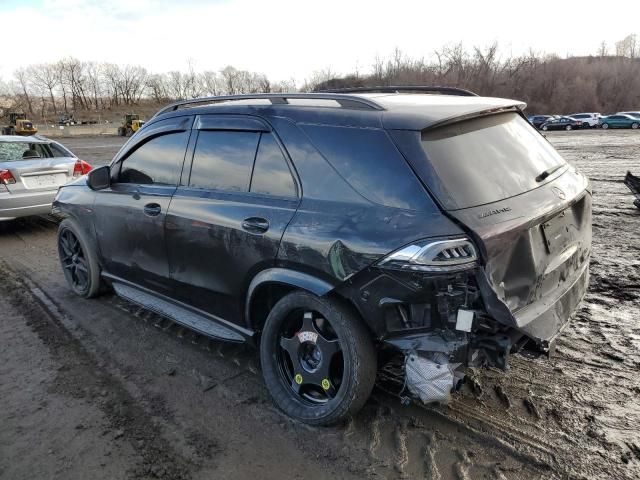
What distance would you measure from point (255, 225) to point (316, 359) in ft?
2.97

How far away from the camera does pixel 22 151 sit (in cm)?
822

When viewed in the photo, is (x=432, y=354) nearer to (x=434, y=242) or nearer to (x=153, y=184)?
(x=434, y=242)

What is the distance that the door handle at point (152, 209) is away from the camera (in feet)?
12.4

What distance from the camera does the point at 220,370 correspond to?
11.7ft

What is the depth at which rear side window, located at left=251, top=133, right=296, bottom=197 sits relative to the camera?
303 cm

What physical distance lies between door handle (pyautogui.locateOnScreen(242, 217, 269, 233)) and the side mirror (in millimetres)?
1974

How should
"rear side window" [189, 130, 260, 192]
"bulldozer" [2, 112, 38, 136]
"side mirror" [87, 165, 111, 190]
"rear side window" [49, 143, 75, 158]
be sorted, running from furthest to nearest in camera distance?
"bulldozer" [2, 112, 38, 136] → "rear side window" [49, 143, 75, 158] → "side mirror" [87, 165, 111, 190] → "rear side window" [189, 130, 260, 192]

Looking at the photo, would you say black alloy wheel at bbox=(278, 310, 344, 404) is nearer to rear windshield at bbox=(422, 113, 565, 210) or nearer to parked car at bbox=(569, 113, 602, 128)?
rear windshield at bbox=(422, 113, 565, 210)


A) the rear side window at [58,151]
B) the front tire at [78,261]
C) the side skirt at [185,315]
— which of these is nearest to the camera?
the side skirt at [185,315]

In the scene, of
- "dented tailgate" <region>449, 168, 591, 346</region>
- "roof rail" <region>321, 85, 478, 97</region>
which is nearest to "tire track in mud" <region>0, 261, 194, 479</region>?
"dented tailgate" <region>449, 168, 591, 346</region>

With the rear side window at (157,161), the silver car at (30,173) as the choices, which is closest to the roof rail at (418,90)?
the rear side window at (157,161)

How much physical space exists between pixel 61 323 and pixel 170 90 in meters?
117

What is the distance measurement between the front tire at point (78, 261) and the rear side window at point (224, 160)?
6.17ft

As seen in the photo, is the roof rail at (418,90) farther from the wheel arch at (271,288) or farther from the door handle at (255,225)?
the wheel arch at (271,288)
